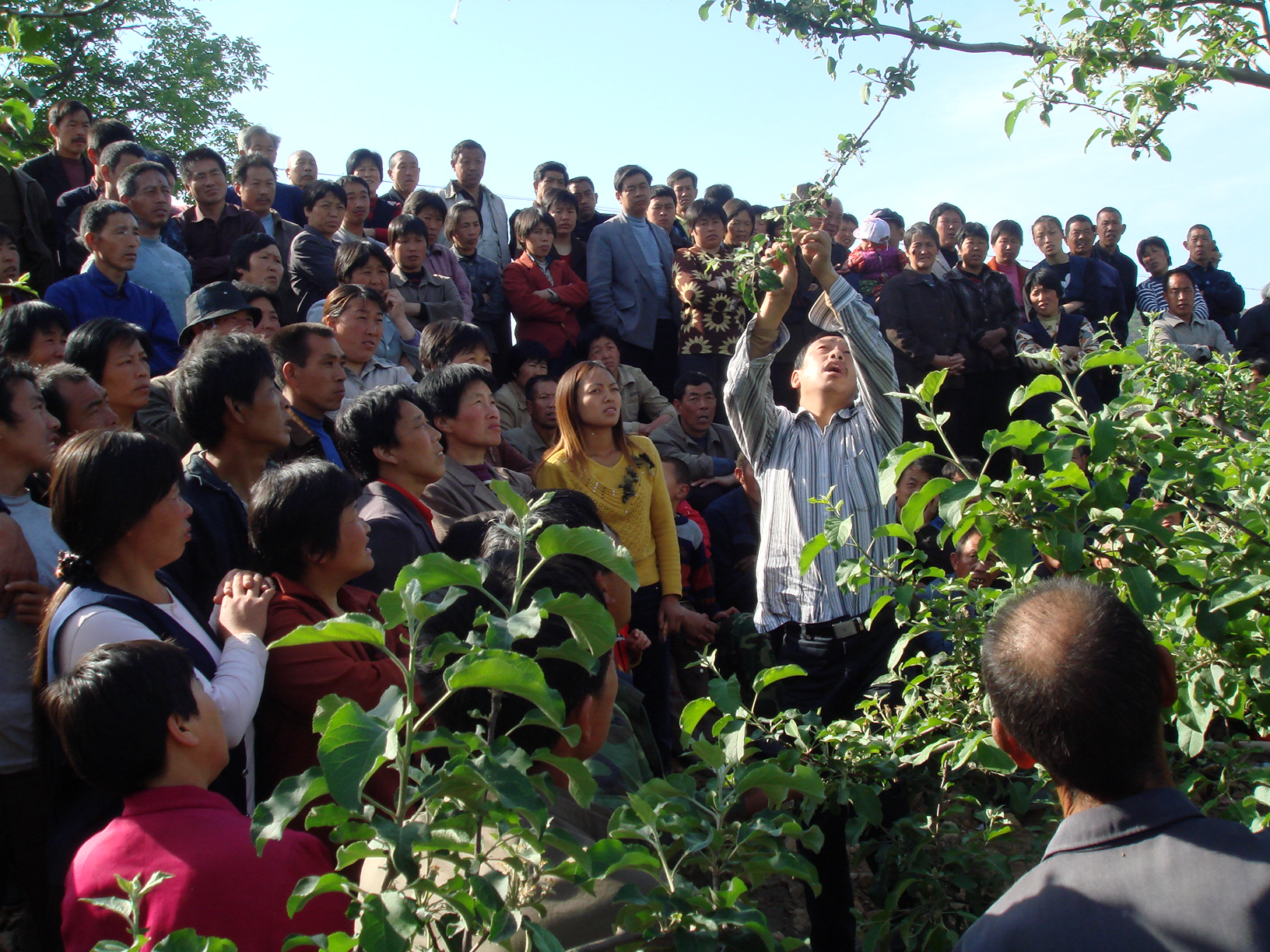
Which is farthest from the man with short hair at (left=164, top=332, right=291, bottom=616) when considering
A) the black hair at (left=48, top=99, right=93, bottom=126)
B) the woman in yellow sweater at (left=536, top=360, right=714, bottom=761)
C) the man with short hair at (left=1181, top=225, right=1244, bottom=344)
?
the man with short hair at (left=1181, top=225, right=1244, bottom=344)

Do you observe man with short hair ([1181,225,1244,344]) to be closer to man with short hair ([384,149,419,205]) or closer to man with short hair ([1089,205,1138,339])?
man with short hair ([1089,205,1138,339])

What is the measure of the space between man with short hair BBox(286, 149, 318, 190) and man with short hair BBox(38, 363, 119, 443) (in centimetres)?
496

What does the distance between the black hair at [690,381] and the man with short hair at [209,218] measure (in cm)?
286

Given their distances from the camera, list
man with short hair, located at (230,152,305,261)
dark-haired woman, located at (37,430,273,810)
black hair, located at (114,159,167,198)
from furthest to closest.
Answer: man with short hair, located at (230,152,305,261) < black hair, located at (114,159,167,198) < dark-haired woman, located at (37,430,273,810)

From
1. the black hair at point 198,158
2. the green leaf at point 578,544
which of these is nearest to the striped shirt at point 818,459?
the green leaf at point 578,544

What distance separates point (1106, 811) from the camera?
140 centimetres

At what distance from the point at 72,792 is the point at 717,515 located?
3.84 metres

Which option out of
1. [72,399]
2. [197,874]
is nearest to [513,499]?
[197,874]

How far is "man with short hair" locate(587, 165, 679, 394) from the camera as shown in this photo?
7.58 metres

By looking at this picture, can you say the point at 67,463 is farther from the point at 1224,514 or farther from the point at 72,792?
the point at 1224,514

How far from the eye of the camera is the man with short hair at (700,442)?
20.9 feet

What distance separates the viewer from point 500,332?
7477 millimetres

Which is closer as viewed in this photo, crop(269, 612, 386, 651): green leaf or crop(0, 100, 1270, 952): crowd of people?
crop(269, 612, 386, 651): green leaf

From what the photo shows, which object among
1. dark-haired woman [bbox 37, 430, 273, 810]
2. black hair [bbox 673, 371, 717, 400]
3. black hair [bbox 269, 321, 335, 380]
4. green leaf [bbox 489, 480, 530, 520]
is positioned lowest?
dark-haired woman [bbox 37, 430, 273, 810]
